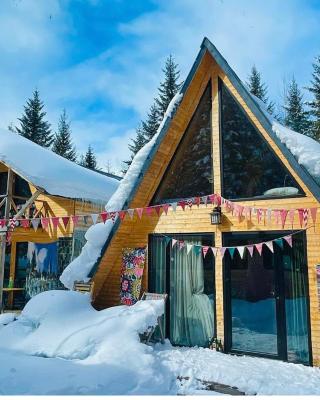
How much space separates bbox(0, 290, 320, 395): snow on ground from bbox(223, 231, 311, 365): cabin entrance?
36cm

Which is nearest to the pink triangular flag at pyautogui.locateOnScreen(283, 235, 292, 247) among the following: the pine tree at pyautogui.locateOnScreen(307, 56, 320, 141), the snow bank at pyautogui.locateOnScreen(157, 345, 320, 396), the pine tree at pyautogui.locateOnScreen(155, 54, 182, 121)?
the snow bank at pyautogui.locateOnScreen(157, 345, 320, 396)

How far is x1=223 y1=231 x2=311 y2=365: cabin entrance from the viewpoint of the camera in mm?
6387

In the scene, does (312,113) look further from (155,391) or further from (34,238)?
(155,391)

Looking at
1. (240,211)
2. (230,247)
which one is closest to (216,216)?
(240,211)

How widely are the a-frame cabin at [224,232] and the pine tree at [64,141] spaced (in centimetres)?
2499

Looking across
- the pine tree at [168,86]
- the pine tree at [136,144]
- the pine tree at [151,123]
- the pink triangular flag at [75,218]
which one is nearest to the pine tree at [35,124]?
the pine tree at [136,144]

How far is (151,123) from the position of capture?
2830 cm

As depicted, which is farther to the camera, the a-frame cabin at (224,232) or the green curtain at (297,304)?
the a-frame cabin at (224,232)

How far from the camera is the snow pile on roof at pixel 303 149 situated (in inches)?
245

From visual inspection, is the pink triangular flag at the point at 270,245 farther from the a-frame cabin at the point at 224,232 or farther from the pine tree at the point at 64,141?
the pine tree at the point at 64,141

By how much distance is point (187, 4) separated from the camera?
636 cm

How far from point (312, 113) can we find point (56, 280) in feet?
72.4

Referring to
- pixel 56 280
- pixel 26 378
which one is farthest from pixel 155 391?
pixel 56 280

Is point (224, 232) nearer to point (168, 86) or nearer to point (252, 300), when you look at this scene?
point (252, 300)
